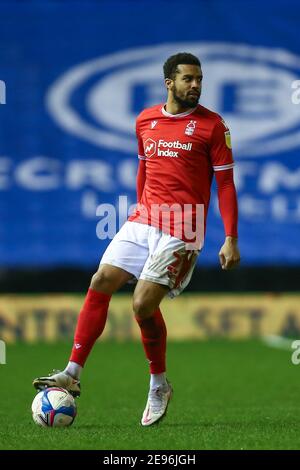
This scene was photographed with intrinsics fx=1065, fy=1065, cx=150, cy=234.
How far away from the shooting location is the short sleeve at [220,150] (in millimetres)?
7227

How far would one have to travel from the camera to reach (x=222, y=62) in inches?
661

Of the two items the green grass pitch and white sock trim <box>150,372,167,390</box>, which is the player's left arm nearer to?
white sock trim <box>150,372,167,390</box>

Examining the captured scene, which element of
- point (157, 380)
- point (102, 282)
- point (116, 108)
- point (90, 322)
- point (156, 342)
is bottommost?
point (157, 380)

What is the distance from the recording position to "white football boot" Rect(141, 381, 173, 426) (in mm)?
7148

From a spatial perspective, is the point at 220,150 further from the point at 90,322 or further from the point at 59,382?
the point at 59,382

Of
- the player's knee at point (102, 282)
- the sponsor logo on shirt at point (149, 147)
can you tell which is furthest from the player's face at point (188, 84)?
the player's knee at point (102, 282)

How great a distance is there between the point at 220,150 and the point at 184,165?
0.27m

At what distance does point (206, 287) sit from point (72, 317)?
2.94 m

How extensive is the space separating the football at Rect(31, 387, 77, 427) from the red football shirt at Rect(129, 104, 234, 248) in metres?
1.32

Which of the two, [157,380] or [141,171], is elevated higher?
[141,171]

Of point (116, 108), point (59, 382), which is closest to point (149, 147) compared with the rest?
point (59, 382)

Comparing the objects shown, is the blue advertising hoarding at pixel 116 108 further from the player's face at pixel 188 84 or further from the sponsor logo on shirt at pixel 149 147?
the player's face at pixel 188 84

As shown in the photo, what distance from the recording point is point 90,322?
7223 mm
